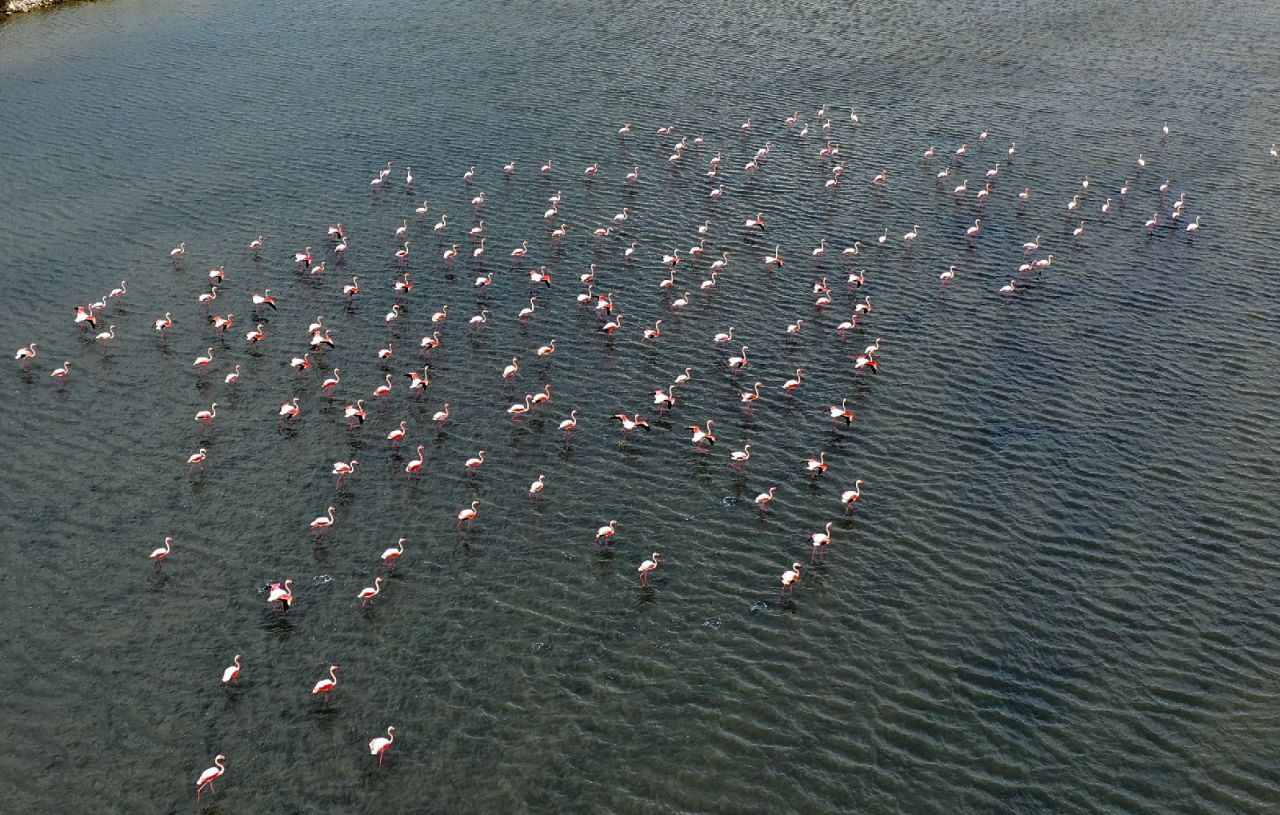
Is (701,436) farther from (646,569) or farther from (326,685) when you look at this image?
(326,685)

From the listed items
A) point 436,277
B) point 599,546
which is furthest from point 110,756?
point 436,277

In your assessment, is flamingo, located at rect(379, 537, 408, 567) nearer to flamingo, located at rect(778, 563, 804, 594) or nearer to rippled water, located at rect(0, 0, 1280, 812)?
rippled water, located at rect(0, 0, 1280, 812)

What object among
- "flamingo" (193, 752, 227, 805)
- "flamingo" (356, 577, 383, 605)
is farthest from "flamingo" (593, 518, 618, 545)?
"flamingo" (193, 752, 227, 805)

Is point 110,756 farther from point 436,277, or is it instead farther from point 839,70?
point 839,70

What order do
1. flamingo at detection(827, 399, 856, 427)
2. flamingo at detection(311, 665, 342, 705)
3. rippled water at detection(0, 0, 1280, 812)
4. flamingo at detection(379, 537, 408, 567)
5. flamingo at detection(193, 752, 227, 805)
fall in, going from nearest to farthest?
flamingo at detection(193, 752, 227, 805)
rippled water at detection(0, 0, 1280, 812)
flamingo at detection(311, 665, 342, 705)
flamingo at detection(379, 537, 408, 567)
flamingo at detection(827, 399, 856, 427)

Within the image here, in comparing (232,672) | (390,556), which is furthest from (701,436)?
(232,672)
